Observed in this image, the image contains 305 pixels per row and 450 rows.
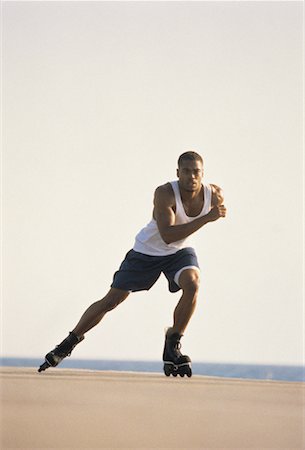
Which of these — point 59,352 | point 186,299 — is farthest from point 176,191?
point 59,352

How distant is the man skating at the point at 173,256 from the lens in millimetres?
6340

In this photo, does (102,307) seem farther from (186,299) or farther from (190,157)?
(190,157)

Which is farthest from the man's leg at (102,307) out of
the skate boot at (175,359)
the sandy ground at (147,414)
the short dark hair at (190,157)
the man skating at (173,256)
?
the short dark hair at (190,157)

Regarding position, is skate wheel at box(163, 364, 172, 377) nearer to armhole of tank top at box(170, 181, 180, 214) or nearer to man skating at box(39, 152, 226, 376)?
man skating at box(39, 152, 226, 376)

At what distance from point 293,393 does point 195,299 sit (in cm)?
98

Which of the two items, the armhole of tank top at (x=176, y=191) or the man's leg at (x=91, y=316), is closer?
the armhole of tank top at (x=176, y=191)

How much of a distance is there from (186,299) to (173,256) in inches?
15.5

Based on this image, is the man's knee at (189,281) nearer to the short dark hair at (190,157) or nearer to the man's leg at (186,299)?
the man's leg at (186,299)

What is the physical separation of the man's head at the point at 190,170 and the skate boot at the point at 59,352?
1.27 metres

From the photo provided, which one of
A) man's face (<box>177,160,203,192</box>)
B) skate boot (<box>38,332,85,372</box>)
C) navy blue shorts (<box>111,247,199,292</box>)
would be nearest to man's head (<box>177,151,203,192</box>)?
man's face (<box>177,160,203,192</box>)

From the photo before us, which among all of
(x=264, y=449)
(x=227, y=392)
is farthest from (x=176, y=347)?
(x=264, y=449)

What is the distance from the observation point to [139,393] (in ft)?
17.8

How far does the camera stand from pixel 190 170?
6355 mm

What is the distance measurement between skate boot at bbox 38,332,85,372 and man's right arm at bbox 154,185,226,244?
96 centimetres
